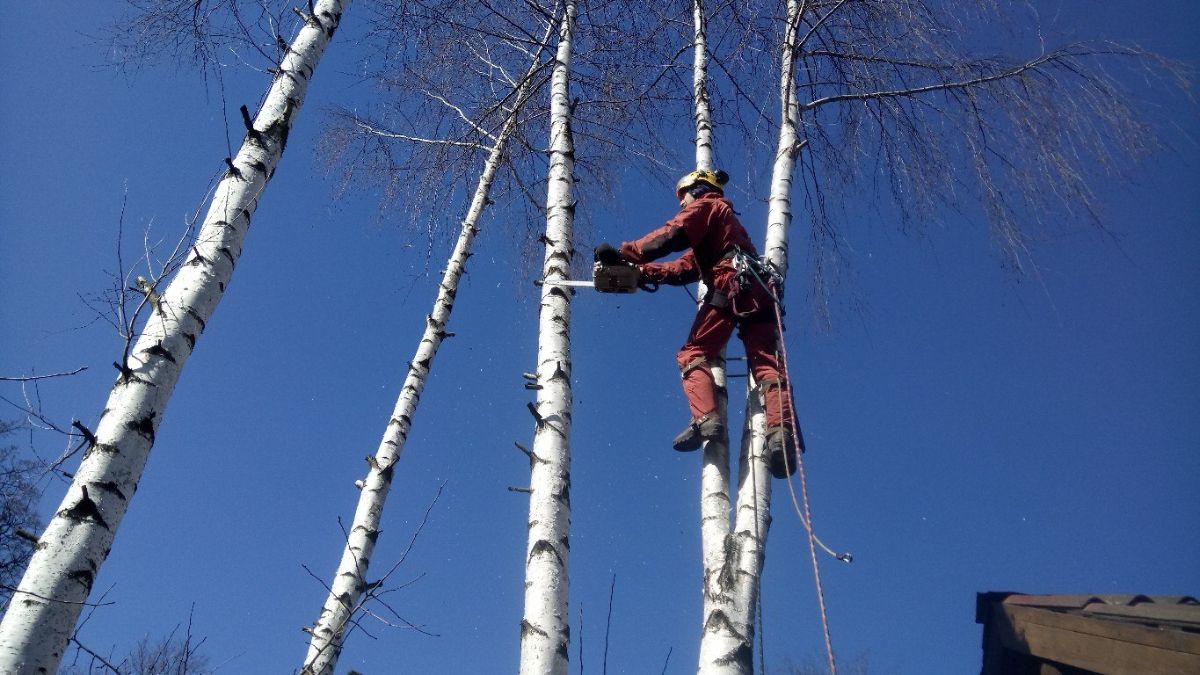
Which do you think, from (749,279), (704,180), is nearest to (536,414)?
(749,279)

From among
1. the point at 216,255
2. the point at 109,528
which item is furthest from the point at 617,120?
the point at 109,528

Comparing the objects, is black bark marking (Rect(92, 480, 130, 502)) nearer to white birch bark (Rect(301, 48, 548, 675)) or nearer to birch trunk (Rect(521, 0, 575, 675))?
birch trunk (Rect(521, 0, 575, 675))

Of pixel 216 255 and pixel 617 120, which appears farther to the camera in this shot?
pixel 617 120

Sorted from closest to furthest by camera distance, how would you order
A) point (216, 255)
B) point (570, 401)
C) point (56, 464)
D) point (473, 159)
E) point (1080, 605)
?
point (56, 464) → point (216, 255) → point (570, 401) → point (1080, 605) → point (473, 159)

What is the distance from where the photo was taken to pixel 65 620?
243cm

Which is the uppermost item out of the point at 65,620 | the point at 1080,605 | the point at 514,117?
the point at 514,117

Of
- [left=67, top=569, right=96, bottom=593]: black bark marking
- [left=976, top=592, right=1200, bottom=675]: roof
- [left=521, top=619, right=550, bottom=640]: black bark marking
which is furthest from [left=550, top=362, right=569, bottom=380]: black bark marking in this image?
[left=976, top=592, right=1200, bottom=675]: roof

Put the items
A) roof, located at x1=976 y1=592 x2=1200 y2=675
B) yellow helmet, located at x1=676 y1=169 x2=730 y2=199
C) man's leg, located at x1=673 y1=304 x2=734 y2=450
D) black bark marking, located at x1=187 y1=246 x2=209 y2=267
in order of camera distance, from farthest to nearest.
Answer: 1. yellow helmet, located at x1=676 y1=169 x2=730 y2=199
2. roof, located at x1=976 y1=592 x2=1200 y2=675
3. man's leg, located at x1=673 y1=304 x2=734 y2=450
4. black bark marking, located at x1=187 y1=246 x2=209 y2=267

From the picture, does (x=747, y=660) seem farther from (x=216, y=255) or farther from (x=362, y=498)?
(x=362, y=498)

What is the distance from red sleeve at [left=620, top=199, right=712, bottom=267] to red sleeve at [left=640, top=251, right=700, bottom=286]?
0.05 metres

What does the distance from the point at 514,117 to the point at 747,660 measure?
492 cm

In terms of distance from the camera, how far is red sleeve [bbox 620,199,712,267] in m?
4.30

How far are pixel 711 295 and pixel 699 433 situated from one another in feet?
2.81

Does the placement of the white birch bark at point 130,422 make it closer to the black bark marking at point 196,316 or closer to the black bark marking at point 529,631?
the black bark marking at point 196,316
